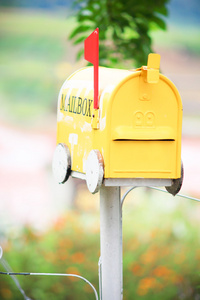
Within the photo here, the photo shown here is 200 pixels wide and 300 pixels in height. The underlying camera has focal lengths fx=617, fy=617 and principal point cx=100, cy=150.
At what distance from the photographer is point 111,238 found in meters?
1.86

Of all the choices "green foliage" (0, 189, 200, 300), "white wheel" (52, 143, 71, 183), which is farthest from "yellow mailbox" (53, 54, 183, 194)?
"green foliage" (0, 189, 200, 300)

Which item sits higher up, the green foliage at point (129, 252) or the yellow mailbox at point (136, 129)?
the yellow mailbox at point (136, 129)

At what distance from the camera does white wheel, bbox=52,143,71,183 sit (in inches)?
71.7

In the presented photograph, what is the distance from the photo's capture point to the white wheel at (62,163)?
5.97 ft

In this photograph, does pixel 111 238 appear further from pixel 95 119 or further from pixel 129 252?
pixel 129 252

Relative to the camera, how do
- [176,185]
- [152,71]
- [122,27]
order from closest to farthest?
[152,71]
[176,185]
[122,27]

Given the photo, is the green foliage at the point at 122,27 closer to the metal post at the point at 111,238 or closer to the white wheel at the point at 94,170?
the metal post at the point at 111,238

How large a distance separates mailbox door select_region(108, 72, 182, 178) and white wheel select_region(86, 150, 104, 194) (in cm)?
3

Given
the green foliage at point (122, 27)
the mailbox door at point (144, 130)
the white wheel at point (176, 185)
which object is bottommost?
the white wheel at point (176, 185)

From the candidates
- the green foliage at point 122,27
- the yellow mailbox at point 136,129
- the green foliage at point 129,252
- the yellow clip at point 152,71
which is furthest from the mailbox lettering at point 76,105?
the green foliage at point 129,252

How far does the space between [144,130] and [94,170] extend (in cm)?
17

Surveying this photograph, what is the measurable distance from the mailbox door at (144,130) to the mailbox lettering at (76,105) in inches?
5.6

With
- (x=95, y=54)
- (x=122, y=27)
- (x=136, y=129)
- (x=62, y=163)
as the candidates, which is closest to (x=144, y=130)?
(x=136, y=129)

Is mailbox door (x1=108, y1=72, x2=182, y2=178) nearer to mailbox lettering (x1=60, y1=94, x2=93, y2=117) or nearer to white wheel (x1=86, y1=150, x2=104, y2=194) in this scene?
white wheel (x1=86, y1=150, x2=104, y2=194)
